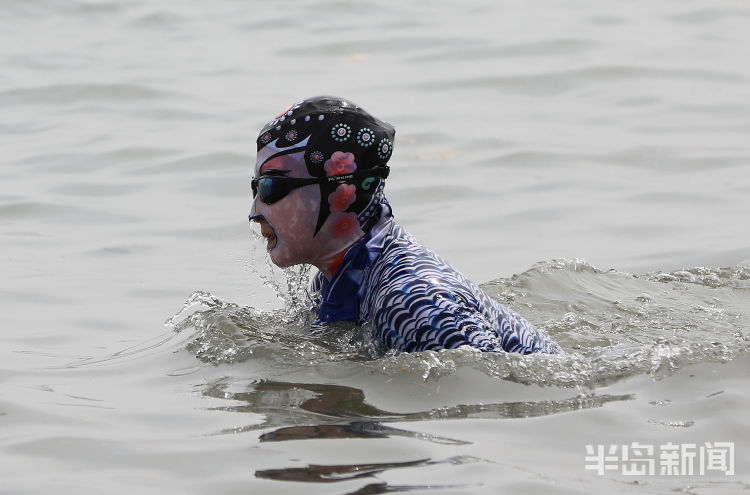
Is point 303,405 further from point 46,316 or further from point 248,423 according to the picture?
point 46,316

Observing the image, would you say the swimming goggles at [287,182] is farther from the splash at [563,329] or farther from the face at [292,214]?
the splash at [563,329]

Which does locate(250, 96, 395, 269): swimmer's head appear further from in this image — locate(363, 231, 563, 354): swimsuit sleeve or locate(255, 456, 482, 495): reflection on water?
locate(255, 456, 482, 495): reflection on water

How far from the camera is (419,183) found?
946 cm

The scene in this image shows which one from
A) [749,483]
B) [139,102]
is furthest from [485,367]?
[139,102]

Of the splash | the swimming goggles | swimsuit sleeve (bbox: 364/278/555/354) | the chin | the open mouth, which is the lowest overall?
the splash

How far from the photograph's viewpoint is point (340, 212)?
493 centimetres

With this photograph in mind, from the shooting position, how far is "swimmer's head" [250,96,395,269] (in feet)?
16.0

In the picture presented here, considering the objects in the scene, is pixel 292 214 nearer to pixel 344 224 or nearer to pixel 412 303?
pixel 344 224

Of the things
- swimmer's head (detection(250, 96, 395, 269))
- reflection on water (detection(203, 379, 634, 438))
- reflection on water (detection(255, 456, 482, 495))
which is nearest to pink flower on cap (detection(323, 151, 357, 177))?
swimmer's head (detection(250, 96, 395, 269))

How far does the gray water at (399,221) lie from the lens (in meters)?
4.21

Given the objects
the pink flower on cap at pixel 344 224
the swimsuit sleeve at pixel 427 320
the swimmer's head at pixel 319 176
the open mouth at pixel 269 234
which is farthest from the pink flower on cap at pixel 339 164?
the swimsuit sleeve at pixel 427 320

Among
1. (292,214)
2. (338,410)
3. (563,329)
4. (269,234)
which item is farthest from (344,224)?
(563,329)

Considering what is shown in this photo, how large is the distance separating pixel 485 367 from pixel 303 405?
2.19ft

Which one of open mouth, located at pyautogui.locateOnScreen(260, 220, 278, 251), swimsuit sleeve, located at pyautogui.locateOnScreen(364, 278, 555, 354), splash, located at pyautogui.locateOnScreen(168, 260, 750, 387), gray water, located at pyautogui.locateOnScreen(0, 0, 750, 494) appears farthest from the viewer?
open mouth, located at pyautogui.locateOnScreen(260, 220, 278, 251)
